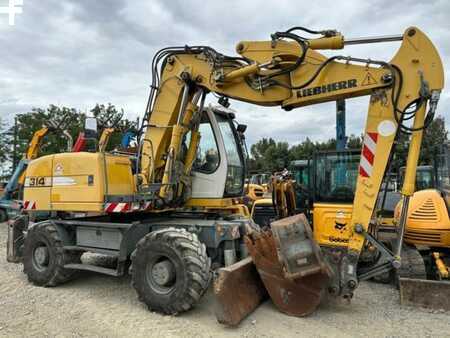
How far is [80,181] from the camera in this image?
5.64m

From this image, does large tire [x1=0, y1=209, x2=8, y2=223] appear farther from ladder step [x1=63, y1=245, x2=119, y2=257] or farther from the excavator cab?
the excavator cab

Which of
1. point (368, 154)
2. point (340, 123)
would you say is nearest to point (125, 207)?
point (368, 154)

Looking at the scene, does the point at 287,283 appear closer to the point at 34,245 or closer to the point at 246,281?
the point at 246,281

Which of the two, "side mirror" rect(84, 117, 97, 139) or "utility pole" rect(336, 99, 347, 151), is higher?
"utility pole" rect(336, 99, 347, 151)

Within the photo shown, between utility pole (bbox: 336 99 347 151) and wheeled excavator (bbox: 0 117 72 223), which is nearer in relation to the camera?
utility pole (bbox: 336 99 347 151)

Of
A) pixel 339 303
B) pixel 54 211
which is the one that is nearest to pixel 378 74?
pixel 339 303

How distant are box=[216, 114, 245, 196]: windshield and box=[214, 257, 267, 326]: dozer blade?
4.04ft

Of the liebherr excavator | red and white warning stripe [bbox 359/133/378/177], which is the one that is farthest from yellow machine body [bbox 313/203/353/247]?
red and white warning stripe [bbox 359/133/378/177]

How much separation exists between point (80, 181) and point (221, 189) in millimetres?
2107

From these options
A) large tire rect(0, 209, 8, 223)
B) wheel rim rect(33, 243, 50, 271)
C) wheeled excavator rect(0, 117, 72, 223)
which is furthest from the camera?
large tire rect(0, 209, 8, 223)

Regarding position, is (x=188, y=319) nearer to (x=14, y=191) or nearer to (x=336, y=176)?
(x=336, y=176)

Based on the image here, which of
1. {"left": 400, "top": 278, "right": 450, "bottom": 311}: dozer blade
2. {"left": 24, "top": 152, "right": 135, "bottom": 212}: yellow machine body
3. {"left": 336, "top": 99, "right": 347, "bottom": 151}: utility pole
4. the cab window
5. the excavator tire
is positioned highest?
{"left": 336, "top": 99, "right": 347, "bottom": 151}: utility pole

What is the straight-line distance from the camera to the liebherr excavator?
4.30m

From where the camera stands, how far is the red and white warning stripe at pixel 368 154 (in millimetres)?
4449
